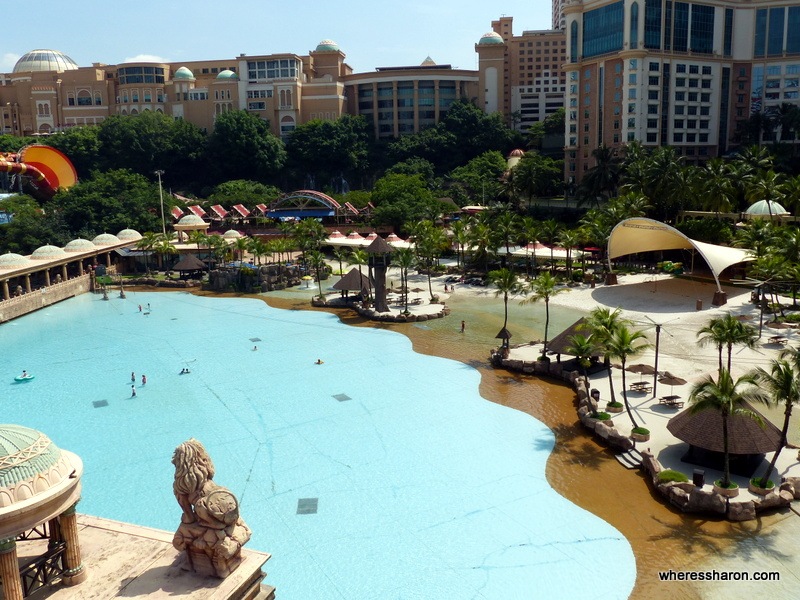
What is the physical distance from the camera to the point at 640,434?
24656 millimetres

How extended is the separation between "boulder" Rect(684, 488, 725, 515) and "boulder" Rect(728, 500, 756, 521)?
0.28m

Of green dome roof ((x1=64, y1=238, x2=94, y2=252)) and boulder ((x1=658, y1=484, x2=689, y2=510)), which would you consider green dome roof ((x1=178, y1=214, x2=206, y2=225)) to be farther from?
boulder ((x1=658, y1=484, x2=689, y2=510))

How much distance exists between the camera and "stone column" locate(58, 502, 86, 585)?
12312 mm

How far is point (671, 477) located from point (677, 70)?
73790mm

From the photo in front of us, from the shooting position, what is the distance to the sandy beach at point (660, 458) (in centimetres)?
1792

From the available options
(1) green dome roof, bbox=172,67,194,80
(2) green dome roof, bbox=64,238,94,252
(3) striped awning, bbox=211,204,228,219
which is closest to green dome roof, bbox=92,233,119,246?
(2) green dome roof, bbox=64,238,94,252

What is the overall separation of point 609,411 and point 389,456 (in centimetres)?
950

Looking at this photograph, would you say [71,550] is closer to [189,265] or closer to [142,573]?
[142,573]

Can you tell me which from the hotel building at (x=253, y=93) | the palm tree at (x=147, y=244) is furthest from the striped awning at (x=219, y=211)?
the hotel building at (x=253, y=93)

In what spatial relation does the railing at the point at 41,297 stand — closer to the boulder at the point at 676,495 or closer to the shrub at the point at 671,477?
the shrub at the point at 671,477

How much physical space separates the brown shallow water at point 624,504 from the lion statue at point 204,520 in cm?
1028

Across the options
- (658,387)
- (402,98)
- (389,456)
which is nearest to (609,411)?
(658,387)

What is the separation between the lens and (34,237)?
69.2 meters

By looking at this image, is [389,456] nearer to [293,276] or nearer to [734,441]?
[734,441]
